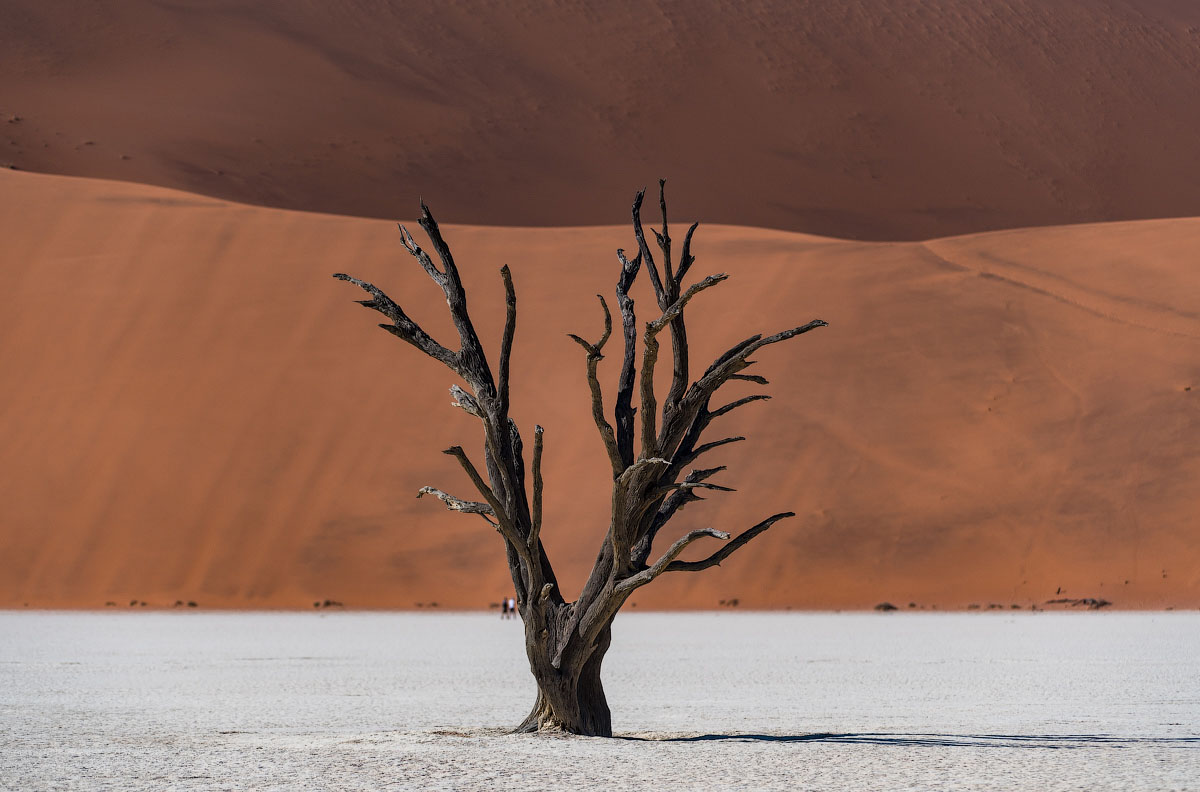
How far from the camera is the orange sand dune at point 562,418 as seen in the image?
28.2 m

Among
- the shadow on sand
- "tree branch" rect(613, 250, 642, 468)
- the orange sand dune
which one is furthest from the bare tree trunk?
the orange sand dune

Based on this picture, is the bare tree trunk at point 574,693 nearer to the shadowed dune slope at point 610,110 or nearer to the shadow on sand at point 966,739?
the shadow on sand at point 966,739

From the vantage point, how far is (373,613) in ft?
89.6

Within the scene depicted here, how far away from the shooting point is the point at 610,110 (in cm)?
5656

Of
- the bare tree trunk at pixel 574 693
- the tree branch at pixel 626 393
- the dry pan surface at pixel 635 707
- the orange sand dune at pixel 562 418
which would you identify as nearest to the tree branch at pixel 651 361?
the tree branch at pixel 626 393

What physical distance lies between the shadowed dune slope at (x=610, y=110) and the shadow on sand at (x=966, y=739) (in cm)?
3843

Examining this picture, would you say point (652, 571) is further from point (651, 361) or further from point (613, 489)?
point (651, 361)

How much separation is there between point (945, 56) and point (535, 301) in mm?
34677

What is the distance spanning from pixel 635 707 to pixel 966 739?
11.4 feet

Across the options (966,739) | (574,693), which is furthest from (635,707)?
(966,739)

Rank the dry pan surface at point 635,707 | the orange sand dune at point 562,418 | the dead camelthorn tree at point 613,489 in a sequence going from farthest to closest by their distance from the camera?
the orange sand dune at point 562,418 → the dead camelthorn tree at point 613,489 → the dry pan surface at point 635,707

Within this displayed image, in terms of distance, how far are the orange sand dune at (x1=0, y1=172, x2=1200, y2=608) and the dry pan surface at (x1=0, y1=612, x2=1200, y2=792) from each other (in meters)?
4.26

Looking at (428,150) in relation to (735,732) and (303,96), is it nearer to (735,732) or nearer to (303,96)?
(303,96)

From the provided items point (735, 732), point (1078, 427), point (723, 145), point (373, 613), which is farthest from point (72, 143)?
point (735, 732)
